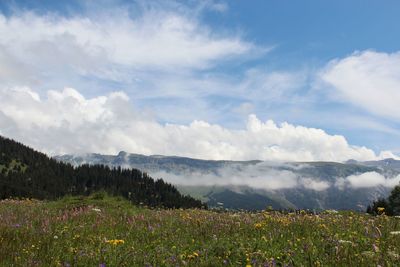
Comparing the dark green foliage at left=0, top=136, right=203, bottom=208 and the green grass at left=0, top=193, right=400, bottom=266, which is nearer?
the green grass at left=0, top=193, right=400, bottom=266

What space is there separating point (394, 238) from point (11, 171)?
200 meters

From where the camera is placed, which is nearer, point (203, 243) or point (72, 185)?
point (203, 243)

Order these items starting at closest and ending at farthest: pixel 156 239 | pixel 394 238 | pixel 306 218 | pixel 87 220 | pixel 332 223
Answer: pixel 394 238 < pixel 156 239 < pixel 332 223 < pixel 306 218 < pixel 87 220

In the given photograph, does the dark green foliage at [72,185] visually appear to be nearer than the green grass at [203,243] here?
No

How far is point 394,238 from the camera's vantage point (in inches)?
355

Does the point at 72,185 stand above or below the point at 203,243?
below

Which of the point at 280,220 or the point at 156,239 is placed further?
the point at 280,220

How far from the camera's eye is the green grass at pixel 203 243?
7273 millimetres

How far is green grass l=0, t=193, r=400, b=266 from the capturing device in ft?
23.9

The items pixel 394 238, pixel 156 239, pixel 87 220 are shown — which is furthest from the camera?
pixel 87 220

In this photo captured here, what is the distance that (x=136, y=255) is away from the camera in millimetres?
7738

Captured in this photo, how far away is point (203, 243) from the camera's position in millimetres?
9055

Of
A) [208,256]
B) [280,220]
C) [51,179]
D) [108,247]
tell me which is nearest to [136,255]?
[108,247]

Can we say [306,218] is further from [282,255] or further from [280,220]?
[282,255]
